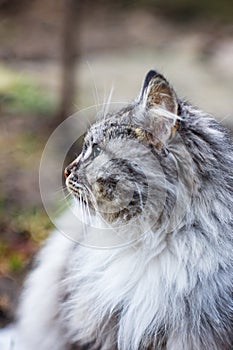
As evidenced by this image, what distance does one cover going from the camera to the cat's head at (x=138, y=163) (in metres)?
2.58

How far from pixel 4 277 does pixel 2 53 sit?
3.80 metres

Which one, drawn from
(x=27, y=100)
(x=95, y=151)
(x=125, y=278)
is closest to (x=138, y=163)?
(x=95, y=151)

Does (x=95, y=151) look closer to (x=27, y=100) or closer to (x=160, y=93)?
(x=160, y=93)

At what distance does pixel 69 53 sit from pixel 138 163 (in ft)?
10.3

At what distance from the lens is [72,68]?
5641mm

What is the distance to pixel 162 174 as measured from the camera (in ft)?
8.54

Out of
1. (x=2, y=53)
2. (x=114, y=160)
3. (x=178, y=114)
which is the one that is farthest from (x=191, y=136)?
(x=2, y=53)

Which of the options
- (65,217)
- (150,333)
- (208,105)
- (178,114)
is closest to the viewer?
(178,114)

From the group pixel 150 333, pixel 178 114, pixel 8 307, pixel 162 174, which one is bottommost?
pixel 8 307

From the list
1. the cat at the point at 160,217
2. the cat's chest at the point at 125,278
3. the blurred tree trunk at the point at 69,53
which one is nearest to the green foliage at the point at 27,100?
the blurred tree trunk at the point at 69,53

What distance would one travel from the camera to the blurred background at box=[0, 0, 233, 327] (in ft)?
15.2

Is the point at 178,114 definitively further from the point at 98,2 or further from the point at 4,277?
the point at 98,2

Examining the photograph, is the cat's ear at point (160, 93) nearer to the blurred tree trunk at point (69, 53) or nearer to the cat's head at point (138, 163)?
the cat's head at point (138, 163)

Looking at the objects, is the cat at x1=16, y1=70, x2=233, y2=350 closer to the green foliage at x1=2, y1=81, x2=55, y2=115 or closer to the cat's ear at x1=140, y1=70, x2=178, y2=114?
the cat's ear at x1=140, y1=70, x2=178, y2=114
